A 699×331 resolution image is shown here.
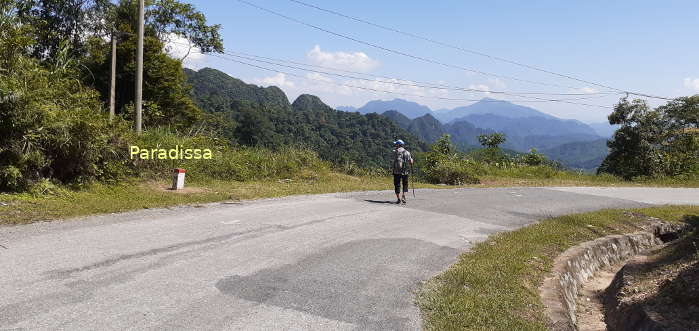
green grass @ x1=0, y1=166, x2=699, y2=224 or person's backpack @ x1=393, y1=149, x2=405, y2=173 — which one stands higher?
person's backpack @ x1=393, y1=149, x2=405, y2=173

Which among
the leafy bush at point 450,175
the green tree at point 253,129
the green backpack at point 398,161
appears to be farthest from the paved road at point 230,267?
the green tree at point 253,129

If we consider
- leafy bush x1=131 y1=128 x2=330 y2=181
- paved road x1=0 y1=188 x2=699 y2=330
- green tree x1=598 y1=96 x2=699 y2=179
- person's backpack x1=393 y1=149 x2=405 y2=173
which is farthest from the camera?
green tree x1=598 y1=96 x2=699 y2=179

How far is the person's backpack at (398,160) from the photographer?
Result: 1237cm

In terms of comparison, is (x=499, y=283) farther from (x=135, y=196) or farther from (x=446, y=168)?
(x=446, y=168)

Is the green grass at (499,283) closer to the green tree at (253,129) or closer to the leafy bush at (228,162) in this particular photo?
the leafy bush at (228,162)

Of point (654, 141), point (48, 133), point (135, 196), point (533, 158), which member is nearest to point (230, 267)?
point (135, 196)

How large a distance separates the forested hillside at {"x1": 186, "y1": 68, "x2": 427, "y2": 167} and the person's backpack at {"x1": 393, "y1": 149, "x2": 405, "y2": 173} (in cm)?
3867

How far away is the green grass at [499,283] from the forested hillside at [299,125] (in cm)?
4243

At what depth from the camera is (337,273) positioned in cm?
593

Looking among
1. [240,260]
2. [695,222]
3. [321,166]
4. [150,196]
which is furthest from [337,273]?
[321,166]

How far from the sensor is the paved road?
169 inches

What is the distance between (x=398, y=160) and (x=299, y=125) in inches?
2883

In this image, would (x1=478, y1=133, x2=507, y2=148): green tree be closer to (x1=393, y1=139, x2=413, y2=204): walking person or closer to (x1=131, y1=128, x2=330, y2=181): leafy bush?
(x1=131, y1=128, x2=330, y2=181): leafy bush

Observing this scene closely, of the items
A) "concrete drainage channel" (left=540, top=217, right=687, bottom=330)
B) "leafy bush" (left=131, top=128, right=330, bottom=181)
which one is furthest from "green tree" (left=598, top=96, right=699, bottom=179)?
"leafy bush" (left=131, top=128, right=330, bottom=181)
